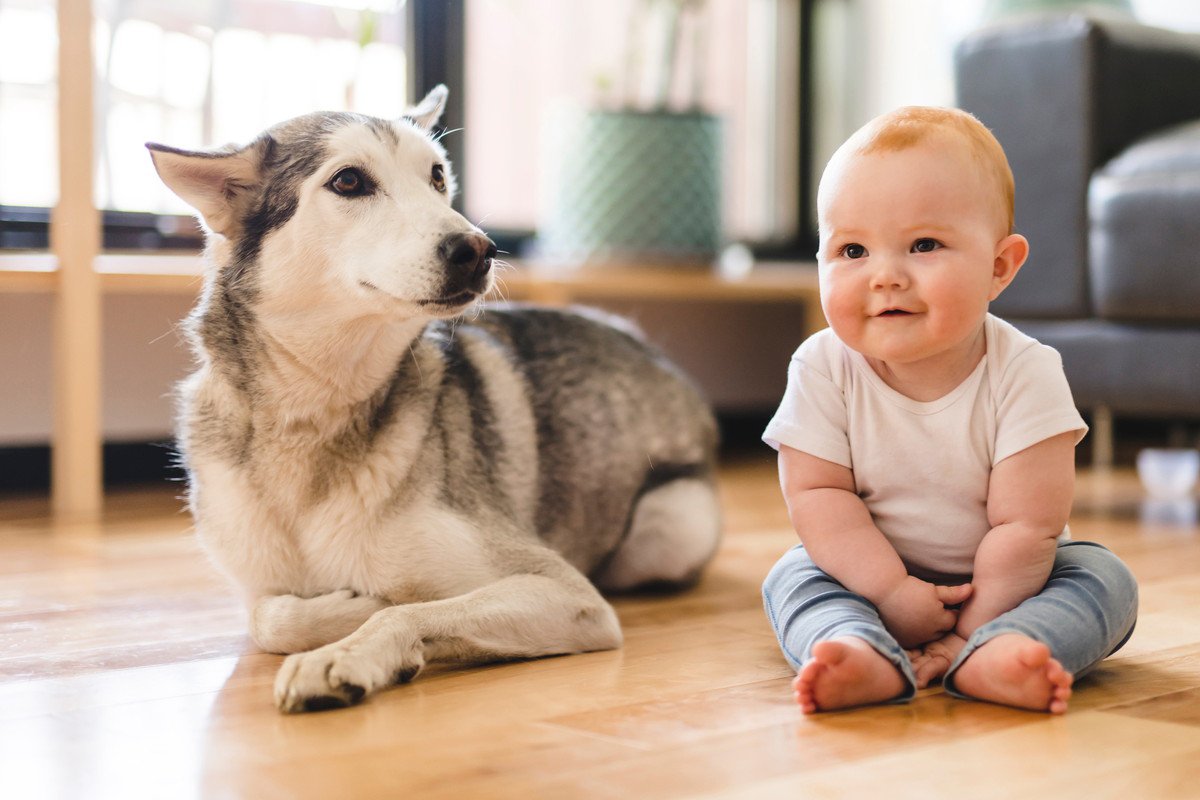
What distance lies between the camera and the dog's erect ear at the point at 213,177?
1656mm

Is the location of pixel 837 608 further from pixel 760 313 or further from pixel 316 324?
pixel 760 313

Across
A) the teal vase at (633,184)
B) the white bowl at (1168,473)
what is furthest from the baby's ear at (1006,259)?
the teal vase at (633,184)

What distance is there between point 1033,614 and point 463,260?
0.77 metres

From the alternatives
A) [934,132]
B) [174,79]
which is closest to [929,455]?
[934,132]

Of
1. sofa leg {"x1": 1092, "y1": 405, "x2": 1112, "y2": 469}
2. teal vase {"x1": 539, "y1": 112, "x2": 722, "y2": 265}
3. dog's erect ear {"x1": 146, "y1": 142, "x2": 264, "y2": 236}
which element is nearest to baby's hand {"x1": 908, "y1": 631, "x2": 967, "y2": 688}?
dog's erect ear {"x1": 146, "y1": 142, "x2": 264, "y2": 236}

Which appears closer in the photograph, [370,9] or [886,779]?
[886,779]

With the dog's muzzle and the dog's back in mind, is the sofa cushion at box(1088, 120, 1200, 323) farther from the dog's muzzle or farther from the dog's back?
the dog's muzzle

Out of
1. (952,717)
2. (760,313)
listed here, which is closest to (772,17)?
(760,313)

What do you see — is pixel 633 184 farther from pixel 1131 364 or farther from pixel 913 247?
pixel 913 247

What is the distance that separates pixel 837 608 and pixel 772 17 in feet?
13.6

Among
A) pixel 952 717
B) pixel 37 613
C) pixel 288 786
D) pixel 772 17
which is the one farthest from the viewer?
pixel 772 17

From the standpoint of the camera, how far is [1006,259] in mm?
1449

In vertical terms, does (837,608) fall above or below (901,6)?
below

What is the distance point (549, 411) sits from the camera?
2.00 meters
